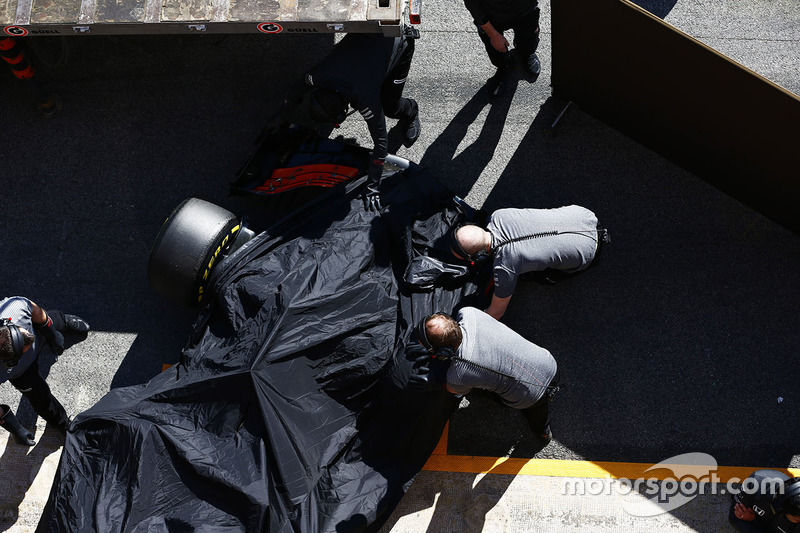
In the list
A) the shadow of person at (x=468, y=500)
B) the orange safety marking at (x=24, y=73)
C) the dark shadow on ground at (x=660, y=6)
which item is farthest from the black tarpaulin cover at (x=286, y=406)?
the dark shadow on ground at (x=660, y=6)

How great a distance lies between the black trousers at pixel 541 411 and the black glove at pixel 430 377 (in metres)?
0.66

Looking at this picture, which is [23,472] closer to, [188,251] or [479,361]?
[188,251]

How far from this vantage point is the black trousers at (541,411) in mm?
4711

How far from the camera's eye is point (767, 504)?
182 inches

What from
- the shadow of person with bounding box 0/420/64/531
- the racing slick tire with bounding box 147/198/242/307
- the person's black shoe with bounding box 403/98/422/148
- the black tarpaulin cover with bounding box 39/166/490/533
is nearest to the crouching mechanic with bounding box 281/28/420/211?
the person's black shoe with bounding box 403/98/422/148

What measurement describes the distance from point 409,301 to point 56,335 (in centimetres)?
272

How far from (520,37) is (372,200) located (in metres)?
1.88

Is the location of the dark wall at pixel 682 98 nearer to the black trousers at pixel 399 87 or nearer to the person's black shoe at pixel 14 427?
the black trousers at pixel 399 87

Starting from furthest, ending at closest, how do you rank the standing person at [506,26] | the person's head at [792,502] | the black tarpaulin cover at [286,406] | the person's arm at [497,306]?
the standing person at [506,26] → the person's arm at [497,306] → the black tarpaulin cover at [286,406] → the person's head at [792,502]

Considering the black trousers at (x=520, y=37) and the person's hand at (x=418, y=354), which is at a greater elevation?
the black trousers at (x=520, y=37)

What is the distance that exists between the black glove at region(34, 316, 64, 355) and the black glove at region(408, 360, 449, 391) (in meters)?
2.75

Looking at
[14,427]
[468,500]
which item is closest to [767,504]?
[468,500]

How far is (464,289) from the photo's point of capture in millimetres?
5234

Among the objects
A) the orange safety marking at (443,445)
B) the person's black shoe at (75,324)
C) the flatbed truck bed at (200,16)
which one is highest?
the flatbed truck bed at (200,16)
